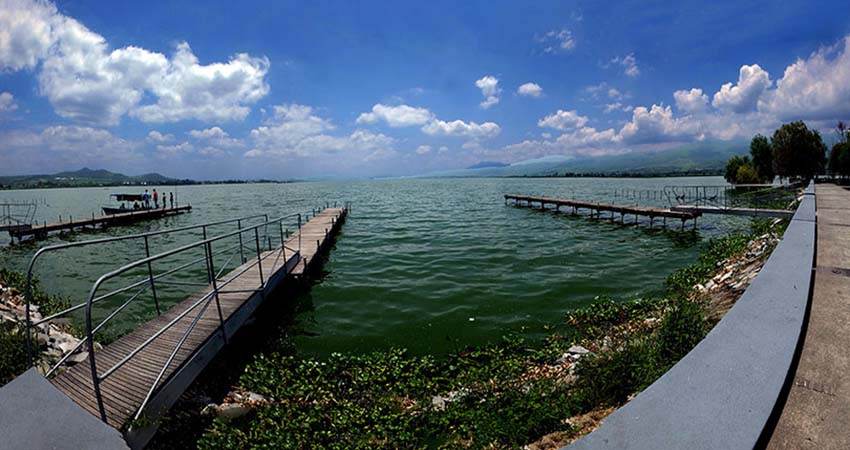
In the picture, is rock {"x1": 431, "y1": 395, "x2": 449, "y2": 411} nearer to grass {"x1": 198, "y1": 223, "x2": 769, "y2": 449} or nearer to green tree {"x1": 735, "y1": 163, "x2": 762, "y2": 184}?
grass {"x1": 198, "y1": 223, "x2": 769, "y2": 449}

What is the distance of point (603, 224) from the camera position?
28281 mm

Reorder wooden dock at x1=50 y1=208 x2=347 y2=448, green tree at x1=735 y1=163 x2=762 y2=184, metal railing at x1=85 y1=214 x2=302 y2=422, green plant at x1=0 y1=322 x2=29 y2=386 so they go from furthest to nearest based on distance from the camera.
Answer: green tree at x1=735 y1=163 x2=762 y2=184
green plant at x1=0 y1=322 x2=29 y2=386
wooden dock at x1=50 y1=208 x2=347 y2=448
metal railing at x1=85 y1=214 x2=302 y2=422

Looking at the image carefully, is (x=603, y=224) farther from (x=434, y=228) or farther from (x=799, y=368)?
(x=799, y=368)

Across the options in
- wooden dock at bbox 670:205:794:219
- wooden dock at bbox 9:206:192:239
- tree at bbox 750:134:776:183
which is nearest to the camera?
wooden dock at bbox 670:205:794:219

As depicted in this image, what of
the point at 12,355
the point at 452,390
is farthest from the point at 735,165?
the point at 12,355

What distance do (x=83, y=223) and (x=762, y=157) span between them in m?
90.4

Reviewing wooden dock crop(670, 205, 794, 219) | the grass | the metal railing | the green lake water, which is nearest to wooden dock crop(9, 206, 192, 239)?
the green lake water

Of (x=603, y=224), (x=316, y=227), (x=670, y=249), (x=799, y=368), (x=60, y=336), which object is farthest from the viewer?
(x=603, y=224)

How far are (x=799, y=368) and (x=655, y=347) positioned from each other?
200 centimetres

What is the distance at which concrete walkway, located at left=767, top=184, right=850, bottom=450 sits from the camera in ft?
7.33

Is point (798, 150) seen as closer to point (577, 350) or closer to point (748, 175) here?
point (748, 175)

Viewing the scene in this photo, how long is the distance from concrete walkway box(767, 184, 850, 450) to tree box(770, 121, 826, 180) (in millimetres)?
58190

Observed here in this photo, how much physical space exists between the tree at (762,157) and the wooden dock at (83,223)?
87861 mm

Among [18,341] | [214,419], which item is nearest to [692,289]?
[214,419]
